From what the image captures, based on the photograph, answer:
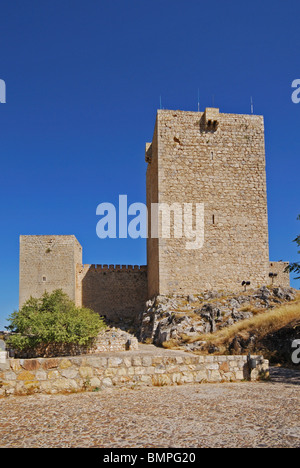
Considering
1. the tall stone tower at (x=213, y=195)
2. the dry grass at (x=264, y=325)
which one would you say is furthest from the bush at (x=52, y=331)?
the tall stone tower at (x=213, y=195)

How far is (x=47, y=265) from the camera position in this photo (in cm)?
2680

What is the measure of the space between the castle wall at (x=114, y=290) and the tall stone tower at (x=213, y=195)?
16.7 ft

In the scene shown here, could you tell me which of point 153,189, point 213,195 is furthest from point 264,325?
point 153,189

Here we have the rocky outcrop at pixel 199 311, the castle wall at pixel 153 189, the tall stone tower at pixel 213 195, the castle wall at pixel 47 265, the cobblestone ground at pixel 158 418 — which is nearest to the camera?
the cobblestone ground at pixel 158 418

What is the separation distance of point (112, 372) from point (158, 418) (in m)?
2.08

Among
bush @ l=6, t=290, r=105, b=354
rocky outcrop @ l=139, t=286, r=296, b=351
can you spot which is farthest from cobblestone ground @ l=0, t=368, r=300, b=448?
rocky outcrop @ l=139, t=286, r=296, b=351

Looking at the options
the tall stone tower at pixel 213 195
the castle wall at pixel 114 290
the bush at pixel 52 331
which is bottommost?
the bush at pixel 52 331

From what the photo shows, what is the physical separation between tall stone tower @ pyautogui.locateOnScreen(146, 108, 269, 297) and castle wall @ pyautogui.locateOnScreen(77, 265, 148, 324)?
5.09 meters

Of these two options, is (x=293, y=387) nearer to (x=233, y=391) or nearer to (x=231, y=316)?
(x=233, y=391)

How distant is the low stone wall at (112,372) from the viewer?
6.14 meters

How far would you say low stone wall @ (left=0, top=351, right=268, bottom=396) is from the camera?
6141 millimetres

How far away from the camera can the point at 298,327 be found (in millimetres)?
11359

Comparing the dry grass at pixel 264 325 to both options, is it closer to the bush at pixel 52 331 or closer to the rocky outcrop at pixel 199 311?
the rocky outcrop at pixel 199 311

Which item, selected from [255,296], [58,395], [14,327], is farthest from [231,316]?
[58,395]
